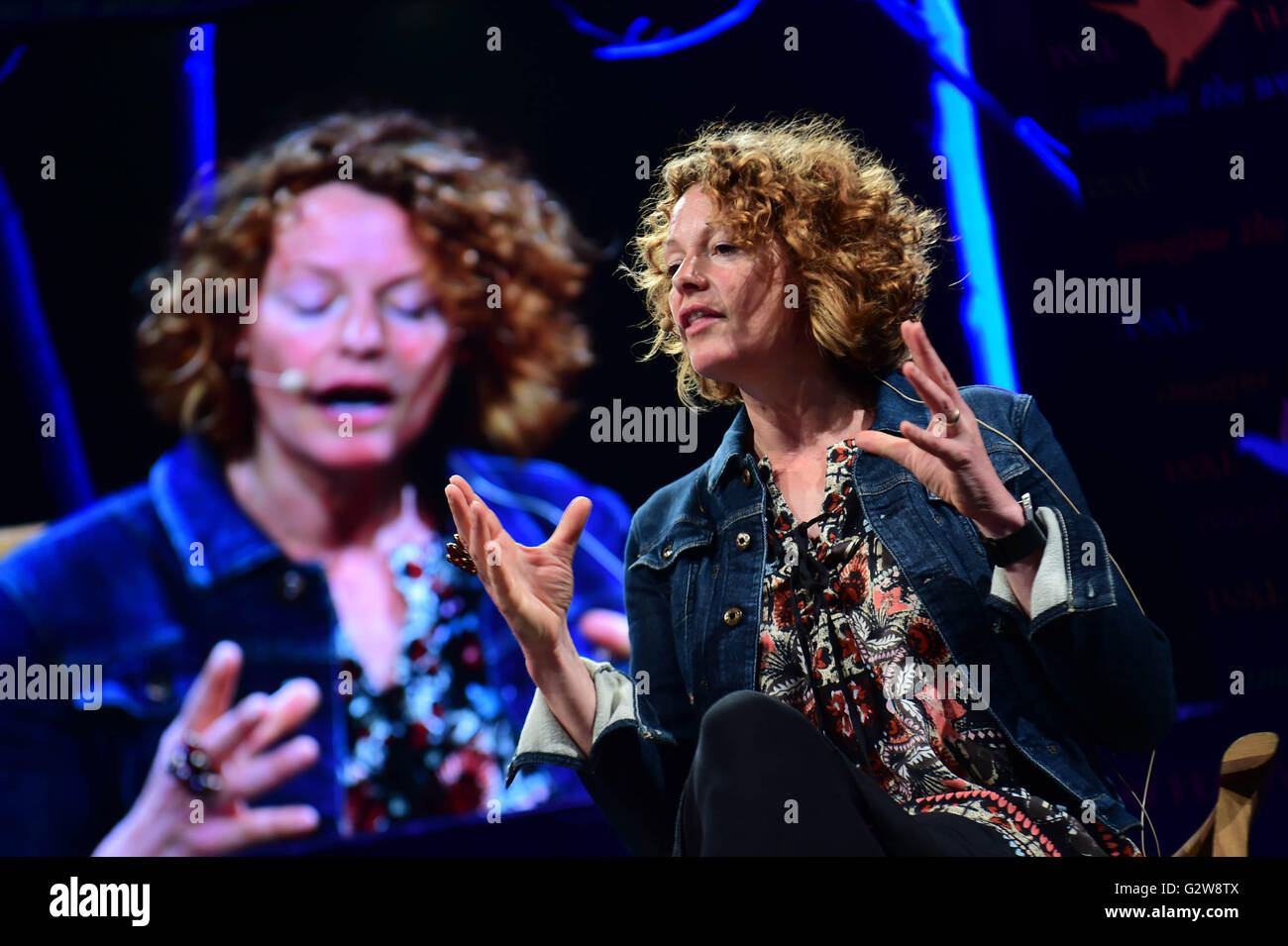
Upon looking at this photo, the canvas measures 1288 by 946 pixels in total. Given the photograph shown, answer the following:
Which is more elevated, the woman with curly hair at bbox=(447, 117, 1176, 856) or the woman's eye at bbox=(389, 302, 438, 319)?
the woman's eye at bbox=(389, 302, 438, 319)

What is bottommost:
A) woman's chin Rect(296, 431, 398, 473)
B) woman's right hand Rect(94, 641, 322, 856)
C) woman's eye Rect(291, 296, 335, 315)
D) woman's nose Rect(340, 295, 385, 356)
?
woman's right hand Rect(94, 641, 322, 856)

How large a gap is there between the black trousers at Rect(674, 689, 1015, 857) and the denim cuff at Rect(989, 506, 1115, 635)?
31cm

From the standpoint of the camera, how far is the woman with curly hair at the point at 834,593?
4.31 feet

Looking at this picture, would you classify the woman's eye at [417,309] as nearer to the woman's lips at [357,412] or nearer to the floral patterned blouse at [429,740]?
the woman's lips at [357,412]

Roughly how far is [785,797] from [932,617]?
0.44 m

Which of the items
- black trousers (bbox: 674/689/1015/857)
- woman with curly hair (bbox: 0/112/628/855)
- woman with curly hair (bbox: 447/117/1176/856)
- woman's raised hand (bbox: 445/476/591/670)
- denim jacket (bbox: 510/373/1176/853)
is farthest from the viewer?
woman with curly hair (bbox: 0/112/628/855)

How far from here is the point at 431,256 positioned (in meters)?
2.71

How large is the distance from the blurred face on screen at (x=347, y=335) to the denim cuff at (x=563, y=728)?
1.23 metres

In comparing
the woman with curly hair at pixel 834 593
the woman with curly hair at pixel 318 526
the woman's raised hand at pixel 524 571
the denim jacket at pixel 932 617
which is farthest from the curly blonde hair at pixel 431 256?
the woman's raised hand at pixel 524 571

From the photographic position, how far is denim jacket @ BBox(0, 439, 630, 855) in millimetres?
2580

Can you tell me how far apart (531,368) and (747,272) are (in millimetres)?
1032

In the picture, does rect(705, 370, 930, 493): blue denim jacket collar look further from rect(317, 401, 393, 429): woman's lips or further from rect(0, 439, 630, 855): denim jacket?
rect(317, 401, 393, 429): woman's lips

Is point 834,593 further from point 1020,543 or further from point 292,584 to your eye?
point 292,584

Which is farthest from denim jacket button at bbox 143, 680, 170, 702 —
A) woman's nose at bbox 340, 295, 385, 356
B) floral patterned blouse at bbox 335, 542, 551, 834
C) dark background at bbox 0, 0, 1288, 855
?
woman's nose at bbox 340, 295, 385, 356
